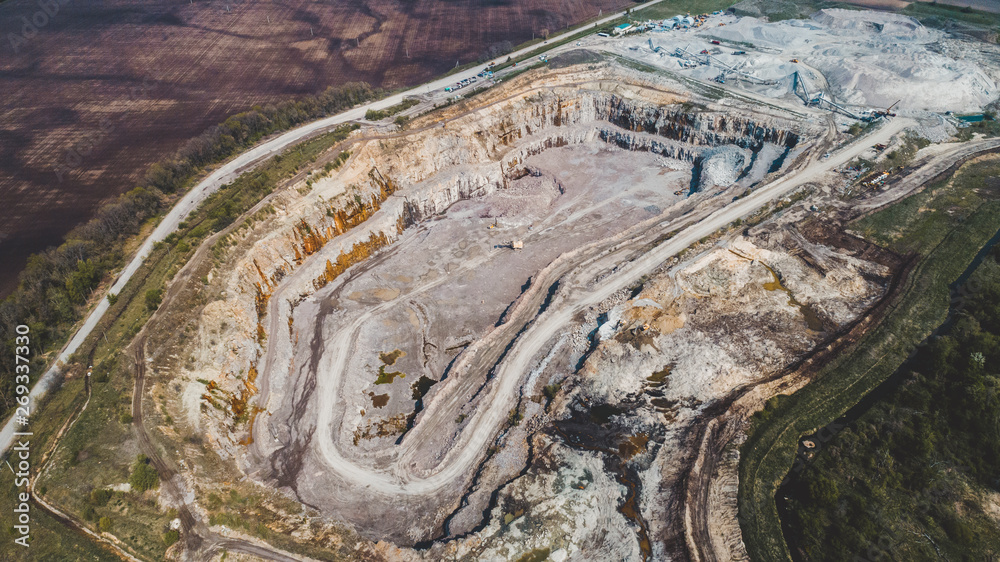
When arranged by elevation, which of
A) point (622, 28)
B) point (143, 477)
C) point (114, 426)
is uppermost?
point (622, 28)

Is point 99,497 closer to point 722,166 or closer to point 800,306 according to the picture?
point 800,306

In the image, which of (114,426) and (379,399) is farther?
(379,399)

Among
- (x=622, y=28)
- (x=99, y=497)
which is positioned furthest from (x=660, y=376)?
(x=622, y=28)

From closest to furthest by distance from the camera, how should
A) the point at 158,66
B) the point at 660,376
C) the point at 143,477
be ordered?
the point at 143,477
the point at 660,376
the point at 158,66

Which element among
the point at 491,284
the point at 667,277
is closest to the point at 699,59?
the point at 667,277

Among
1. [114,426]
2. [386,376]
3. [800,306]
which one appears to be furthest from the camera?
[800,306]

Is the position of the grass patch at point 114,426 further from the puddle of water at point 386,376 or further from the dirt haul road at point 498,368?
the puddle of water at point 386,376
